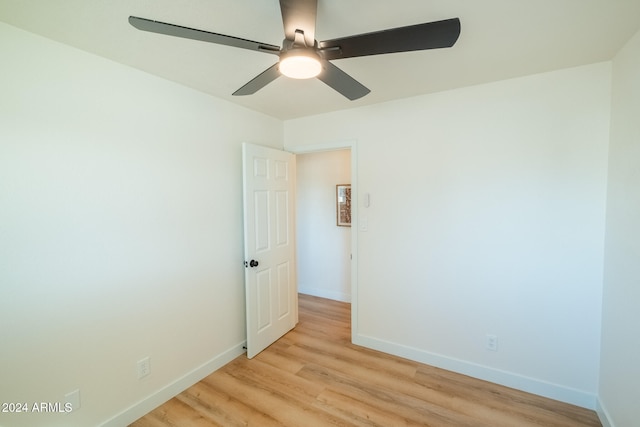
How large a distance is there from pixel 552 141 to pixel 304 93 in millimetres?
1945

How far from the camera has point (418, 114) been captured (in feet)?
8.16

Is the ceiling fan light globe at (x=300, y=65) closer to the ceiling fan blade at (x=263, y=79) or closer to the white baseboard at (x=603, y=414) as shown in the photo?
the ceiling fan blade at (x=263, y=79)

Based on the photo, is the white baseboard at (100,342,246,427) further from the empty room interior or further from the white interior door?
the white interior door

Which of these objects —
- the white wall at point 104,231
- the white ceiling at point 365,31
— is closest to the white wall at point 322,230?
the white wall at point 104,231

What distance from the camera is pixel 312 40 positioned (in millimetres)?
1181

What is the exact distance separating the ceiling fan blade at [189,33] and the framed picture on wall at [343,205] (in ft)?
9.50

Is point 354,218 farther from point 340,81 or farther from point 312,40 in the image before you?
point 312,40

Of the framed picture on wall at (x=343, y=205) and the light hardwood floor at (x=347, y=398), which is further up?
the framed picture on wall at (x=343, y=205)

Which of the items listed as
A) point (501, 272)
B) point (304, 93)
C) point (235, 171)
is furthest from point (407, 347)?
point (304, 93)

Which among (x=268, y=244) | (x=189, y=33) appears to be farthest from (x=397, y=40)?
(x=268, y=244)

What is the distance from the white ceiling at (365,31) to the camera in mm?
1303

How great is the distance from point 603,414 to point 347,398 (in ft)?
5.56

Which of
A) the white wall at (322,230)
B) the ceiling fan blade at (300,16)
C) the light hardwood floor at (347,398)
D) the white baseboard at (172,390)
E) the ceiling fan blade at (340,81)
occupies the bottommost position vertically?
the light hardwood floor at (347,398)

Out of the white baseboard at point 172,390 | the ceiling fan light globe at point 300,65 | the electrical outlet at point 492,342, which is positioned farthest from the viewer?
the electrical outlet at point 492,342
